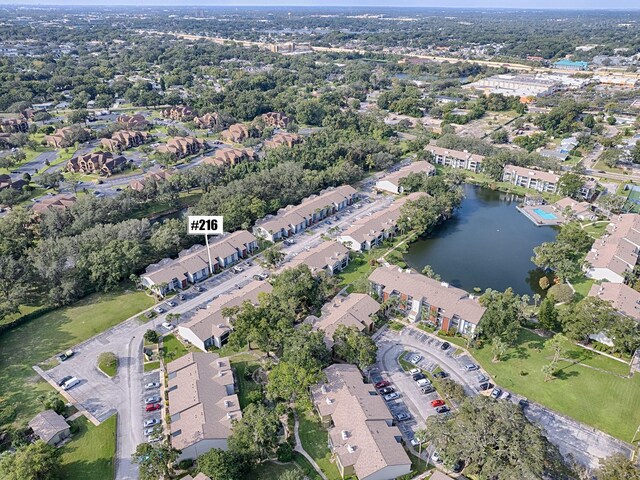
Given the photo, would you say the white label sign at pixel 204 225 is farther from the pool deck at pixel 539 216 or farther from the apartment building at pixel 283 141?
the pool deck at pixel 539 216

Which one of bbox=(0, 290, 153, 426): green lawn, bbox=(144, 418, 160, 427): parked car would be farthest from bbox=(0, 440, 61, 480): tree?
bbox=(0, 290, 153, 426): green lawn

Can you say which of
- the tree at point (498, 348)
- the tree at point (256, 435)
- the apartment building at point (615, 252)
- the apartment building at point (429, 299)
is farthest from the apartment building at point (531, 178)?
the tree at point (256, 435)

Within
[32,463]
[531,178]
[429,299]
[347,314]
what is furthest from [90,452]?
[531,178]

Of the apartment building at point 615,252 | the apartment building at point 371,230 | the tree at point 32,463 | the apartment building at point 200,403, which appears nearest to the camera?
the tree at point 32,463

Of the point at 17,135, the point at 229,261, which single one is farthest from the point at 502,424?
the point at 17,135

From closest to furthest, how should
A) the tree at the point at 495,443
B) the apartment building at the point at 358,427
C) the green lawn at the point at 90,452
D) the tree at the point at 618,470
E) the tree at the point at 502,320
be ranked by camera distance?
the tree at the point at 618,470
the tree at the point at 495,443
the apartment building at the point at 358,427
the green lawn at the point at 90,452
the tree at the point at 502,320

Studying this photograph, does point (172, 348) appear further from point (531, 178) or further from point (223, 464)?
point (531, 178)
